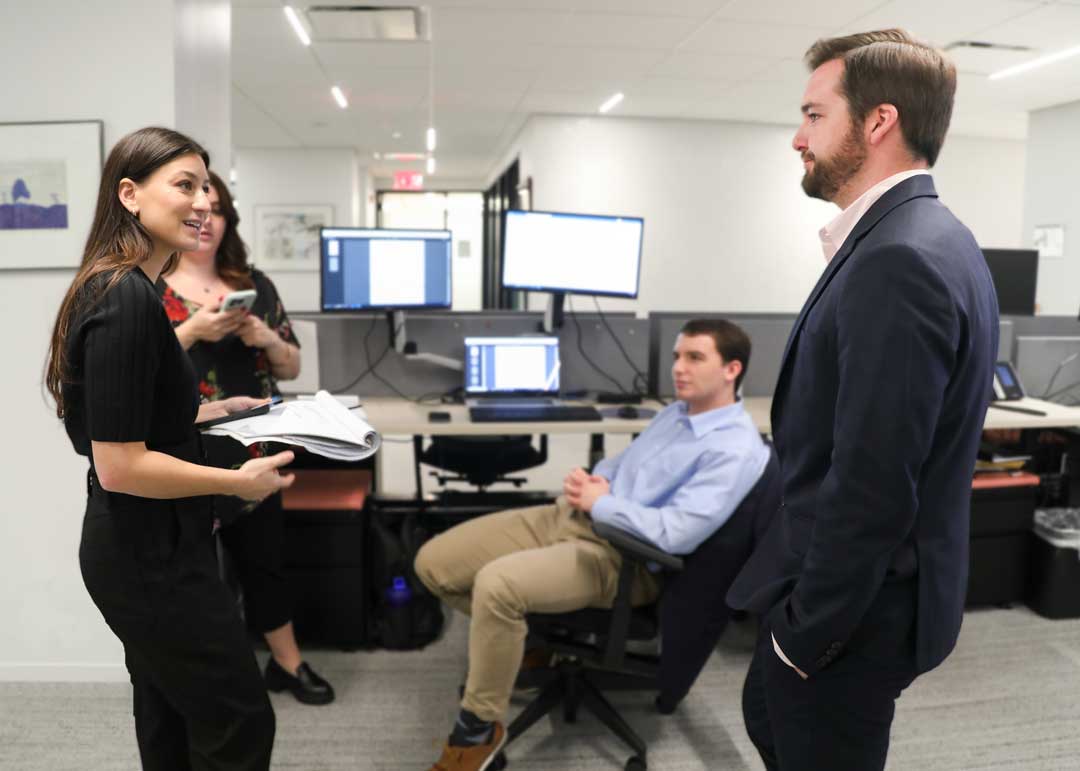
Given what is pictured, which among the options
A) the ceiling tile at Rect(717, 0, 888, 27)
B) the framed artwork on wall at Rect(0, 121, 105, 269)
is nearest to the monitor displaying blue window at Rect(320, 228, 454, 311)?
the framed artwork on wall at Rect(0, 121, 105, 269)

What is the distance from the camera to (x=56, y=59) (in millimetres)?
2002

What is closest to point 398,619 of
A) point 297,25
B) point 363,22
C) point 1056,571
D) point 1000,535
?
point 1000,535

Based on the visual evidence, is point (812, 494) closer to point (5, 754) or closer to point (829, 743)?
point (829, 743)

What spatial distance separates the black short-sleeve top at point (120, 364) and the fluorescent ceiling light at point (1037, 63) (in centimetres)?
525

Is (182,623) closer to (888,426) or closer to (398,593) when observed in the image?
(888,426)

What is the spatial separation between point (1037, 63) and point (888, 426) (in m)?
5.14

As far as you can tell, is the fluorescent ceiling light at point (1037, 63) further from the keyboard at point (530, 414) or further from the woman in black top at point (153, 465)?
the woman in black top at point (153, 465)

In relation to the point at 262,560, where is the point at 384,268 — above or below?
above

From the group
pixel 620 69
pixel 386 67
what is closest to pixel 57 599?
pixel 386 67

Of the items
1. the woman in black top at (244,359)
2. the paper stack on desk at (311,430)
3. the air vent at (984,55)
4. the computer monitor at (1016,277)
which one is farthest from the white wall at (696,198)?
the paper stack on desk at (311,430)

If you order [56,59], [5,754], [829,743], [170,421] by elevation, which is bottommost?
[5,754]

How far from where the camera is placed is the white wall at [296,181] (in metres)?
8.38

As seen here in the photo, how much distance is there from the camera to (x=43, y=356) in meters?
2.12

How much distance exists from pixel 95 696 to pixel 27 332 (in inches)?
39.3
